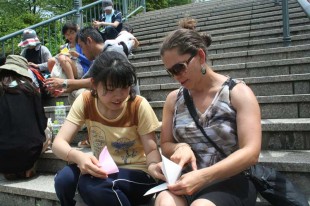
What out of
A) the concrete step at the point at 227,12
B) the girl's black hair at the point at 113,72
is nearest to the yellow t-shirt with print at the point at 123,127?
the girl's black hair at the point at 113,72

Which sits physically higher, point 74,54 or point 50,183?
point 74,54

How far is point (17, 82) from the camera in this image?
2918mm

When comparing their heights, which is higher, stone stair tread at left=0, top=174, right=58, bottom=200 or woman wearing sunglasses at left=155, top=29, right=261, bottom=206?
woman wearing sunglasses at left=155, top=29, right=261, bottom=206

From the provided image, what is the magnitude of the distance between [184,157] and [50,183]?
1.48m

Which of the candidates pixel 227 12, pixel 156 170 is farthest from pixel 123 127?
pixel 227 12

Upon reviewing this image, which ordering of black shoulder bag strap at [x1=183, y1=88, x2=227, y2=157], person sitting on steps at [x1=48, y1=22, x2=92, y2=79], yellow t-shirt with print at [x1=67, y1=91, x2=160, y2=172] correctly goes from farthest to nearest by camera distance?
person sitting on steps at [x1=48, y1=22, x2=92, y2=79], yellow t-shirt with print at [x1=67, y1=91, x2=160, y2=172], black shoulder bag strap at [x1=183, y1=88, x2=227, y2=157]

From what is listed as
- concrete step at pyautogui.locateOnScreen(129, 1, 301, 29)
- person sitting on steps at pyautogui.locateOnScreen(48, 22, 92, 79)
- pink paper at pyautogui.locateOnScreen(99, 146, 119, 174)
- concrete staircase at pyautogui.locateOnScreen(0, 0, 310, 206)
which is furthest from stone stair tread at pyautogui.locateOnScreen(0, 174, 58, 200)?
concrete step at pyautogui.locateOnScreen(129, 1, 301, 29)

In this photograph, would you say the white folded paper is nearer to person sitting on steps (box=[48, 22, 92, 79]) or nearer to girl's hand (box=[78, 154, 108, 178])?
girl's hand (box=[78, 154, 108, 178])

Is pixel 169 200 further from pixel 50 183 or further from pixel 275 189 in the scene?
pixel 50 183

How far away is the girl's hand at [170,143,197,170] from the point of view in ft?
5.55

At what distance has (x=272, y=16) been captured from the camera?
573 centimetres

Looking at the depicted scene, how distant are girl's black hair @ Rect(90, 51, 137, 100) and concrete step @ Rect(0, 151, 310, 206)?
39.2 inches

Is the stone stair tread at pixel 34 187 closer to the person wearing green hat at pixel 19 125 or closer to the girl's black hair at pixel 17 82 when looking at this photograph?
the person wearing green hat at pixel 19 125

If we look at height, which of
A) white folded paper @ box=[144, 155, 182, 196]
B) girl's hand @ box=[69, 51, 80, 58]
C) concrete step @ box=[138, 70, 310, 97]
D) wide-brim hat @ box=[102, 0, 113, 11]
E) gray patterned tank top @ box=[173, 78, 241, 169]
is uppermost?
wide-brim hat @ box=[102, 0, 113, 11]
